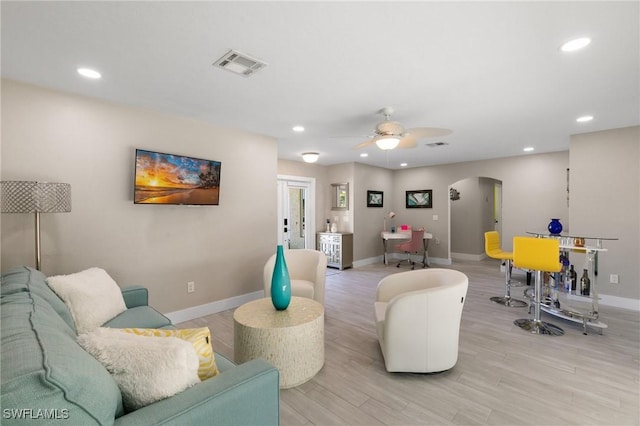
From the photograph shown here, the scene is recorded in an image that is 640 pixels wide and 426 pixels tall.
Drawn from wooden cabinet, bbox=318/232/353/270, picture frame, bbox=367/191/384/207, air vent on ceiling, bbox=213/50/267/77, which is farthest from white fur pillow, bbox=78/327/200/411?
picture frame, bbox=367/191/384/207

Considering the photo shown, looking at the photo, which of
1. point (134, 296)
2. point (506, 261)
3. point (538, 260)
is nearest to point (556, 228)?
point (506, 261)

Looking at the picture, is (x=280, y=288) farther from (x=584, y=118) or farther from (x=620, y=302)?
(x=620, y=302)

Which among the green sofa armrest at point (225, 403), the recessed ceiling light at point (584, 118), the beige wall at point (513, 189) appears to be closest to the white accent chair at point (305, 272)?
the green sofa armrest at point (225, 403)

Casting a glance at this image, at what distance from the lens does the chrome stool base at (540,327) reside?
123 inches

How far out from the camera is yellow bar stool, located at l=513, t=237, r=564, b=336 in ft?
9.99

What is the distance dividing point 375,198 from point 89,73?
6.08 meters

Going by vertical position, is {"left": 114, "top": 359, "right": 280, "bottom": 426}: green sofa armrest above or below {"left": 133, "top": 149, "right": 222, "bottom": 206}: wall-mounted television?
below

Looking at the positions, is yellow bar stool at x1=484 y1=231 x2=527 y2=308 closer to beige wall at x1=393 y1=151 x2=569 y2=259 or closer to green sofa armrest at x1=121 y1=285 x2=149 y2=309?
beige wall at x1=393 y1=151 x2=569 y2=259

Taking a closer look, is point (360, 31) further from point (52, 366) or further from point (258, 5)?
point (52, 366)

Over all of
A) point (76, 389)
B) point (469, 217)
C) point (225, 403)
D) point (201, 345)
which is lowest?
point (225, 403)

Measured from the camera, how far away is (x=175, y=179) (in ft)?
11.0

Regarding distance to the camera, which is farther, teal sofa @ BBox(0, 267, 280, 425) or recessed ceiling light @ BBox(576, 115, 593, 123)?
recessed ceiling light @ BBox(576, 115, 593, 123)

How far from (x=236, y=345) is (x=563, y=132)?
5.12 m

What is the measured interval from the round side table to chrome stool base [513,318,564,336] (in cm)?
245
